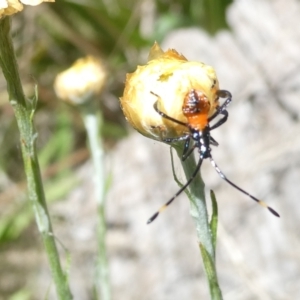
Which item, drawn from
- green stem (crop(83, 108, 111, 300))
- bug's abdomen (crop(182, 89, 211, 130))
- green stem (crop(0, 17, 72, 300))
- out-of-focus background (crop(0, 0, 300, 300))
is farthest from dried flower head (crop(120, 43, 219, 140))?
out-of-focus background (crop(0, 0, 300, 300))

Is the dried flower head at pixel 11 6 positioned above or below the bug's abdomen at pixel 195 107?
above

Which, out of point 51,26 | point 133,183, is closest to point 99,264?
point 133,183

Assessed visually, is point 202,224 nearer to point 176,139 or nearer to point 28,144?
point 176,139

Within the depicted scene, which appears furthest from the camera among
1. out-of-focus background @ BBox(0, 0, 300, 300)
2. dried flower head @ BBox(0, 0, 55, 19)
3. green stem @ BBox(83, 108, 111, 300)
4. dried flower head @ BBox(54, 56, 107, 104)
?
out-of-focus background @ BBox(0, 0, 300, 300)

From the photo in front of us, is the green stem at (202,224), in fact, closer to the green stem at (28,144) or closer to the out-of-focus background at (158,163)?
the green stem at (28,144)

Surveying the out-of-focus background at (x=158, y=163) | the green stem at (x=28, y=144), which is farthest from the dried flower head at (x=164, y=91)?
the out-of-focus background at (x=158, y=163)

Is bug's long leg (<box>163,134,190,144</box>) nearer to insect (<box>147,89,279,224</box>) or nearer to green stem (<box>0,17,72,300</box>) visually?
insect (<box>147,89,279,224</box>)
